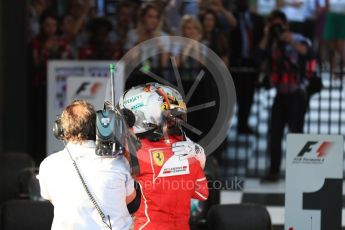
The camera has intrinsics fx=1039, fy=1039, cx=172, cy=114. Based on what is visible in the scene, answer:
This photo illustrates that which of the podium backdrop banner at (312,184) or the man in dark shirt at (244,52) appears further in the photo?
the man in dark shirt at (244,52)

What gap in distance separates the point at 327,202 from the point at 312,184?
15 centimetres

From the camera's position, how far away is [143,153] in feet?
18.1

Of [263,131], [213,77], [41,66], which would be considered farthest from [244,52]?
[41,66]

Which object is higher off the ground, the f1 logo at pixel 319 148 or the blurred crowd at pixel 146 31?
the blurred crowd at pixel 146 31

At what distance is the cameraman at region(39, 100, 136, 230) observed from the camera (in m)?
5.17

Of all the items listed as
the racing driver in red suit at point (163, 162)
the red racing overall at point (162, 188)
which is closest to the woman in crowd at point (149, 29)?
the racing driver in red suit at point (163, 162)

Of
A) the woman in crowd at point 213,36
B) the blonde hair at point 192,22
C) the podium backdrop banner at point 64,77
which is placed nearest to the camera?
the podium backdrop banner at point 64,77

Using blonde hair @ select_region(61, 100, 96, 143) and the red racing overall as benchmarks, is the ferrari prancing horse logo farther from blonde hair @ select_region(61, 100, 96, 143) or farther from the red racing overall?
blonde hair @ select_region(61, 100, 96, 143)

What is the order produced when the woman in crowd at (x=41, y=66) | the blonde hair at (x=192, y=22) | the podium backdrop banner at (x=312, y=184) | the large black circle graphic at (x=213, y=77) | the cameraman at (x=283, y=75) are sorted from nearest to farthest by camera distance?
the podium backdrop banner at (x=312, y=184)
the large black circle graphic at (x=213, y=77)
the cameraman at (x=283, y=75)
the blonde hair at (x=192, y=22)
the woman in crowd at (x=41, y=66)

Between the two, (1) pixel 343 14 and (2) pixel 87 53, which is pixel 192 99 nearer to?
(2) pixel 87 53

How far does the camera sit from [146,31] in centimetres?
1111

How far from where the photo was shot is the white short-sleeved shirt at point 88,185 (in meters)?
5.17

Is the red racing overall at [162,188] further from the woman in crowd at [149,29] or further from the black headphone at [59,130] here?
the woman in crowd at [149,29]

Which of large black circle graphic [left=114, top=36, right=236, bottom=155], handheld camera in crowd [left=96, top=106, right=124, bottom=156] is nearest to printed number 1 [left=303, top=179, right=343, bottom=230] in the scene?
large black circle graphic [left=114, top=36, right=236, bottom=155]
